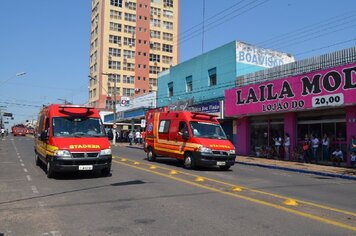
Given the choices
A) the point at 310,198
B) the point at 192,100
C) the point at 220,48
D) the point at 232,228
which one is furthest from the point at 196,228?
the point at 192,100

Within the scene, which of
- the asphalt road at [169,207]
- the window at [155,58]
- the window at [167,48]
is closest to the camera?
the asphalt road at [169,207]

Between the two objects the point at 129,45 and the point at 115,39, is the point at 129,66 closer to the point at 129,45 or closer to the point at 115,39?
the point at 129,45

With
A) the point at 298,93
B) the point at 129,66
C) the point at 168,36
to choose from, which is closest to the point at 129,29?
the point at 129,66

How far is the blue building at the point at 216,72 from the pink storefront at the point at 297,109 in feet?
6.02

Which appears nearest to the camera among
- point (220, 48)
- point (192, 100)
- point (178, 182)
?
point (178, 182)

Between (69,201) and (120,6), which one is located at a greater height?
(120,6)

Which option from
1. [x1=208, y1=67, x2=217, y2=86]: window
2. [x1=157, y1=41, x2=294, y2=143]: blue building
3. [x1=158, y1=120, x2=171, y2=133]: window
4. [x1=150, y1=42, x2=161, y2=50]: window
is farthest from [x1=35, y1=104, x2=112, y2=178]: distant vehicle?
[x1=150, y1=42, x2=161, y2=50]: window

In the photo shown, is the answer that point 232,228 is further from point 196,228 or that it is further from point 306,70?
point 306,70

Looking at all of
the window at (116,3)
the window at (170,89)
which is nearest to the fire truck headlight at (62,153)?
the window at (170,89)

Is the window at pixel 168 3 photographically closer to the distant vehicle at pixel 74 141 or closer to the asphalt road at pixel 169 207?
the distant vehicle at pixel 74 141

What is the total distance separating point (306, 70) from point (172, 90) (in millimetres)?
18499

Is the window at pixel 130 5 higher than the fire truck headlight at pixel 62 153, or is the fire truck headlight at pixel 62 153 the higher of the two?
the window at pixel 130 5

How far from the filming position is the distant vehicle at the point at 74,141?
12562mm

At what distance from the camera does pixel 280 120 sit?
83.3ft
